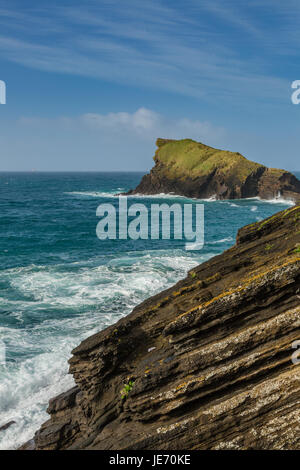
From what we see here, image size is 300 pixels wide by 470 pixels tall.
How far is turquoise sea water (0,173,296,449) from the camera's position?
15148 mm

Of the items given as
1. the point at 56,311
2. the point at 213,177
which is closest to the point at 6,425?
the point at 56,311

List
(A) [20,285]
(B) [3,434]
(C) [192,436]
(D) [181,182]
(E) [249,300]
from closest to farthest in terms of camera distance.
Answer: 1. (C) [192,436]
2. (E) [249,300]
3. (B) [3,434]
4. (A) [20,285]
5. (D) [181,182]

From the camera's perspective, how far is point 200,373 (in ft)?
31.6

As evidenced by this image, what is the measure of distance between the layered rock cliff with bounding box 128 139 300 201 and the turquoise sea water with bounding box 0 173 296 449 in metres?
45.5

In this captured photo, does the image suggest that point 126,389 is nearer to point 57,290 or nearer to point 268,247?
point 268,247

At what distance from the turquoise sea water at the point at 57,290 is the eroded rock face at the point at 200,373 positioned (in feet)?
9.33

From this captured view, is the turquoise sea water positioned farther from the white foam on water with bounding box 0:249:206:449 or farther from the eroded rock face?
the eroded rock face

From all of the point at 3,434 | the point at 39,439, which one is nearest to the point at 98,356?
the point at 39,439

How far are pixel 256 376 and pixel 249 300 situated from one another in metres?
1.99

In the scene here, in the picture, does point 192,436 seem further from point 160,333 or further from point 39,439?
point 39,439

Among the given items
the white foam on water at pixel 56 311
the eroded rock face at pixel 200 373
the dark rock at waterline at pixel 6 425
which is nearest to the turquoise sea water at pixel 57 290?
the white foam on water at pixel 56 311

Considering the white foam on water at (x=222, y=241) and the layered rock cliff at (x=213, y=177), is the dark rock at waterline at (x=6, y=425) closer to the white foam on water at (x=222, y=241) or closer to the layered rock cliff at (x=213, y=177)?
the white foam on water at (x=222, y=241)

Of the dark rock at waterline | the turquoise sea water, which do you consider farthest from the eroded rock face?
the turquoise sea water

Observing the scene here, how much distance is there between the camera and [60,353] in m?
17.5
